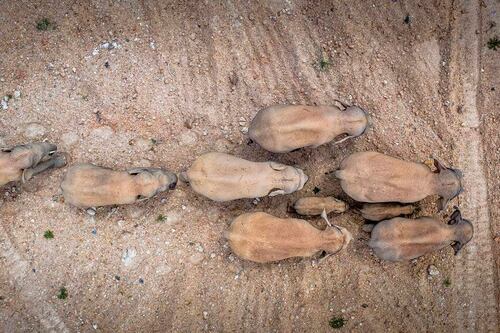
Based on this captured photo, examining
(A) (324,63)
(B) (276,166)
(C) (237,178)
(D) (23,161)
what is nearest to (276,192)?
(B) (276,166)

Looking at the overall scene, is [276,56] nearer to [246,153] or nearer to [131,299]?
[246,153]

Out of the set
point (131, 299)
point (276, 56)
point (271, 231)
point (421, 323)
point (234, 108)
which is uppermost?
point (276, 56)

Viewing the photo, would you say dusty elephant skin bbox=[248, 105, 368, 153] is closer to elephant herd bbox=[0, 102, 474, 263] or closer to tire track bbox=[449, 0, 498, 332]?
elephant herd bbox=[0, 102, 474, 263]

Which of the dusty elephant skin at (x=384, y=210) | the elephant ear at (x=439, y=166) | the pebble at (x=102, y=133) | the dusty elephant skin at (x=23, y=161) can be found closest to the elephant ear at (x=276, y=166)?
the dusty elephant skin at (x=384, y=210)

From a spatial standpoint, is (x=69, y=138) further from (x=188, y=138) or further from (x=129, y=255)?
(x=129, y=255)

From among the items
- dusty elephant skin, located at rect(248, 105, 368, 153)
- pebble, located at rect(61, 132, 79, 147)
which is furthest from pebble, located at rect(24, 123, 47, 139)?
dusty elephant skin, located at rect(248, 105, 368, 153)

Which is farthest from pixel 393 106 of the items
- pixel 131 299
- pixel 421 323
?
pixel 131 299
